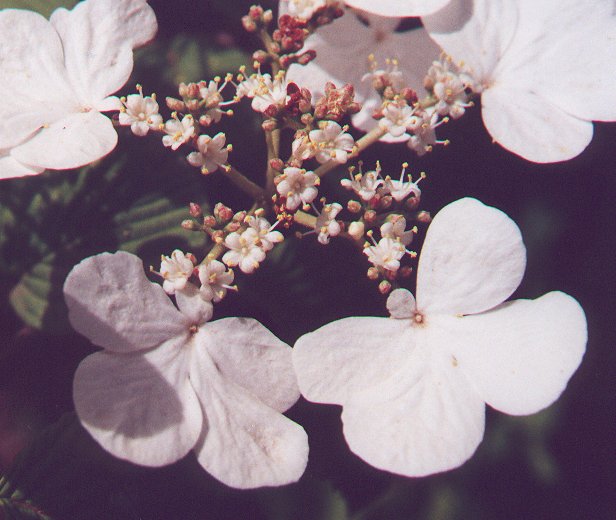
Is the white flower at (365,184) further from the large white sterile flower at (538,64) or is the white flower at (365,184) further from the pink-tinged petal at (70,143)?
the pink-tinged petal at (70,143)

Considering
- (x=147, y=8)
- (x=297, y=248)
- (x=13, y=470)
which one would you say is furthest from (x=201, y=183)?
(x=13, y=470)

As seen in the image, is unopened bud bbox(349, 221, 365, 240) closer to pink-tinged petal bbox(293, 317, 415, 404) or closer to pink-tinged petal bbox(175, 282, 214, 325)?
pink-tinged petal bbox(293, 317, 415, 404)

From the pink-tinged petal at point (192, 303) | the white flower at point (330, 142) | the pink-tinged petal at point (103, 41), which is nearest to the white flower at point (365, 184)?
the white flower at point (330, 142)

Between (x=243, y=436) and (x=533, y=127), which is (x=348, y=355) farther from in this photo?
(x=533, y=127)

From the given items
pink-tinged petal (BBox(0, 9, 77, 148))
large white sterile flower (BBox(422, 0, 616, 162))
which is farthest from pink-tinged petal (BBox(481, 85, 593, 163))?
pink-tinged petal (BBox(0, 9, 77, 148))

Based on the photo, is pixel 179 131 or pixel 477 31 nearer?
pixel 179 131

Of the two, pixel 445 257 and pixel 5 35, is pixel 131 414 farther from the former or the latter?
pixel 5 35

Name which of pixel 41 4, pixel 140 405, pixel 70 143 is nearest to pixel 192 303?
pixel 140 405
